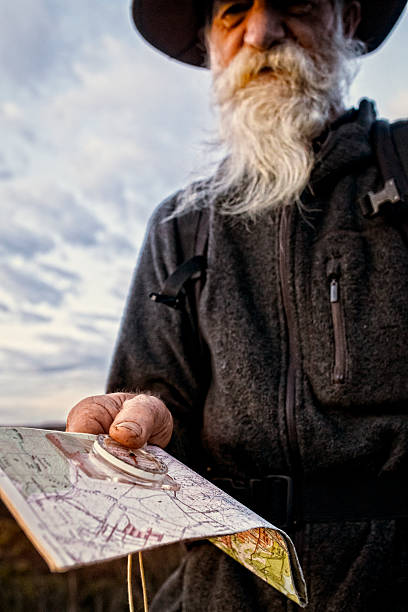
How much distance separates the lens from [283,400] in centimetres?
175

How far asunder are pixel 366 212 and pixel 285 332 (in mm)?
452

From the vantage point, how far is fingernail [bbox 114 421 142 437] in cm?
109

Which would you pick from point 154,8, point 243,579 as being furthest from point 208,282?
point 154,8

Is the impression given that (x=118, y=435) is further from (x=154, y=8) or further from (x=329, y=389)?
(x=154, y=8)

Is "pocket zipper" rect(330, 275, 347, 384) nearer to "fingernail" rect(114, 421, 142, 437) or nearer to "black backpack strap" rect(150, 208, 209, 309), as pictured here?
"black backpack strap" rect(150, 208, 209, 309)

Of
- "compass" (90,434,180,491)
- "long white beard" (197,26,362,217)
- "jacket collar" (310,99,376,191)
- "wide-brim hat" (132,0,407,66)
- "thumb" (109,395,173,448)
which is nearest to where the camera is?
"compass" (90,434,180,491)

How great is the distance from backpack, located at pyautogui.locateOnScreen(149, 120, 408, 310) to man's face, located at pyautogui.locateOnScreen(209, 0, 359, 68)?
52 cm

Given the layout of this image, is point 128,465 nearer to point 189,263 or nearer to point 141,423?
point 141,423

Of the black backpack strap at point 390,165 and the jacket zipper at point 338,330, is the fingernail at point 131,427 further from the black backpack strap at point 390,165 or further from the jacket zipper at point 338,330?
the black backpack strap at point 390,165

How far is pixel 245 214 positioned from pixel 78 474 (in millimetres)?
1362

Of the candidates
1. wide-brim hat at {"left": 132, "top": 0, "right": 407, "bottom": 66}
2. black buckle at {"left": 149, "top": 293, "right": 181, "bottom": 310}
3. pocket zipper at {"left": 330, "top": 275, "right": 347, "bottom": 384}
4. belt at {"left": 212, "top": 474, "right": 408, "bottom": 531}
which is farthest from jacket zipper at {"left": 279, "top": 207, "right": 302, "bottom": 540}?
wide-brim hat at {"left": 132, "top": 0, "right": 407, "bottom": 66}

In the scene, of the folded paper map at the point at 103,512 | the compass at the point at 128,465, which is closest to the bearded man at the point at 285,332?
the compass at the point at 128,465

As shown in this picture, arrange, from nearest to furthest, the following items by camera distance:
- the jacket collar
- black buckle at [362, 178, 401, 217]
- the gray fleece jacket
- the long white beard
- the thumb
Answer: the thumb
the gray fleece jacket
black buckle at [362, 178, 401, 217]
the jacket collar
the long white beard

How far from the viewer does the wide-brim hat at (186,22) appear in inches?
99.1
